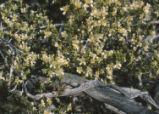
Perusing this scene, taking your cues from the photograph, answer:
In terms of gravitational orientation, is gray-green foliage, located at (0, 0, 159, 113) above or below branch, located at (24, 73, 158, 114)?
above

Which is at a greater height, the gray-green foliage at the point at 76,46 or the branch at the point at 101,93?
the gray-green foliage at the point at 76,46

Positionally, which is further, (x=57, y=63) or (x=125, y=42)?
(x=125, y=42)

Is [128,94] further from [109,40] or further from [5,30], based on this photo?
[5,30]

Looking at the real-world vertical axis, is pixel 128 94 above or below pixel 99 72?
below

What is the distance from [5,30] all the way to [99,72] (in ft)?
5.72

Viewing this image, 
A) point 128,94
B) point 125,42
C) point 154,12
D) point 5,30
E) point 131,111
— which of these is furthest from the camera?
point 154,12

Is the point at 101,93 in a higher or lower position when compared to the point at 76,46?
lower

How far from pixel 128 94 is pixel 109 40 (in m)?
1.13

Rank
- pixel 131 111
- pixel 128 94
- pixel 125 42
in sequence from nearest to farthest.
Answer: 1. pixel 131 111
2. pixel 128 94
3. pixel 125 42

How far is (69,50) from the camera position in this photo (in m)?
4.18

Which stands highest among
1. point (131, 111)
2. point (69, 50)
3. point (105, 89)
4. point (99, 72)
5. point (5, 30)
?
point (5, 30)

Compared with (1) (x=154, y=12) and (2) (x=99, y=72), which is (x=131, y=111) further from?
(1) (x=154, y=12)

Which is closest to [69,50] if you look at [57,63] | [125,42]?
[57,63]

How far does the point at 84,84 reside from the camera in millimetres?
4090
